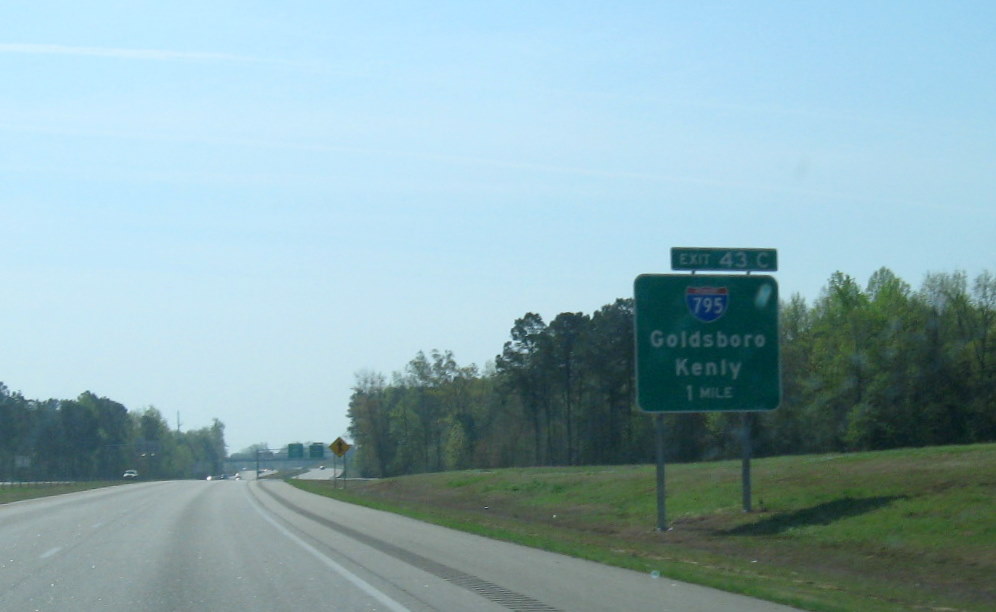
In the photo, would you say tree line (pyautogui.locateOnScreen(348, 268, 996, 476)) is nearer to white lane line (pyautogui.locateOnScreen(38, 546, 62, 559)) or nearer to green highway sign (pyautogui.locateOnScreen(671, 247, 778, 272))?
green highway sign (pyautogui.locateOnScreen(671, 247, 778, 272))

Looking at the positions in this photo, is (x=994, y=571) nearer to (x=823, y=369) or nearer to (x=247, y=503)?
(x=247, y=503)

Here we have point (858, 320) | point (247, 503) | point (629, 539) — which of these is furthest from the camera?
point (858, 320)

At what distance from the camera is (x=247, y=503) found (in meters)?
45.8

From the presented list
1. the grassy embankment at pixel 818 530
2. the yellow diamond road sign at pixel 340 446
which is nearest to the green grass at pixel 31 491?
the yellow diamond road sign at pixel 340 446

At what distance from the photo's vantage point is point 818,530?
22406mm

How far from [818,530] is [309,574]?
34.4 feet

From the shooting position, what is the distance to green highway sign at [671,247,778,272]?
2675cm

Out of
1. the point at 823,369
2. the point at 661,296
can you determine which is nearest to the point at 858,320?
the point at 823,369

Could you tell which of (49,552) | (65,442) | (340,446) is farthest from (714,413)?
(65,442)

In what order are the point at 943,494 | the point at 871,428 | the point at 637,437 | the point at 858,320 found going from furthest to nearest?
the point at 637,437 < the point at 858,320 < the point at 871,428 < the point at 943,494

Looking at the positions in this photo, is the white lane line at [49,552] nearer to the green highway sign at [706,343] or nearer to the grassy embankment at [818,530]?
the grassy embankment at [818,530]

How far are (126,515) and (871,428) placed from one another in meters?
43.1

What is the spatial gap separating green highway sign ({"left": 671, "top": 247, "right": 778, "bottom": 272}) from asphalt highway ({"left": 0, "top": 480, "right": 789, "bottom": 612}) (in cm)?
789

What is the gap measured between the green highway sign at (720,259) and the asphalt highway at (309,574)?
789 centimetres
